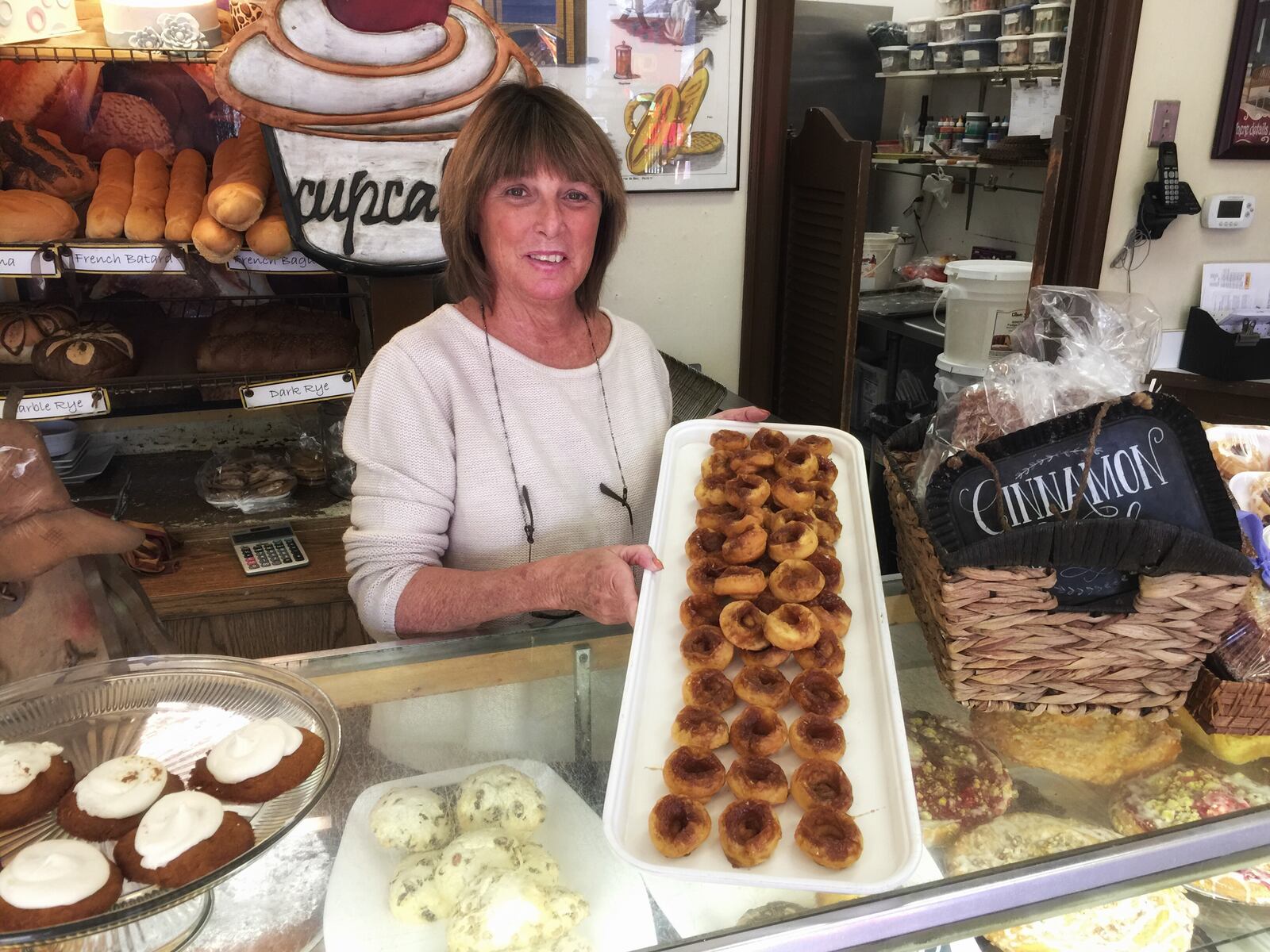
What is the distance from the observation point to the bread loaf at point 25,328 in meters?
2.44

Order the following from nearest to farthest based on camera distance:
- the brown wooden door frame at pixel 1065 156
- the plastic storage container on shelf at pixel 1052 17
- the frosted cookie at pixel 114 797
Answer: the frosted cookie at pixel 114 797, the brown wooden door frame at pixel 1065 156, the plastic storage container on shelf at pixel 1052 17

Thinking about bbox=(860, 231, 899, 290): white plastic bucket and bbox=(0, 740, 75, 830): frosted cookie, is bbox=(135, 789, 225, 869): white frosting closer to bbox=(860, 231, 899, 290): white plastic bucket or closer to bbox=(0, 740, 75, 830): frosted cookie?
bbox=(0, 740, 75, 830): frosted cookie

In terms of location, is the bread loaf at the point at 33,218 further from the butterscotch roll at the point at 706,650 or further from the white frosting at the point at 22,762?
the butterscotch roll at the point at 706,650

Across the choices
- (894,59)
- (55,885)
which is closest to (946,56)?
(894,59)

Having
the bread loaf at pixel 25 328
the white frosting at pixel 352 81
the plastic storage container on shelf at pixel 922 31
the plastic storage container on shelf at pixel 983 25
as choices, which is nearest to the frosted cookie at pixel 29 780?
the white frosting at pixel 352 81

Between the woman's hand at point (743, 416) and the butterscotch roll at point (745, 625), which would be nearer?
the butterscotch roll at point (745, 625)

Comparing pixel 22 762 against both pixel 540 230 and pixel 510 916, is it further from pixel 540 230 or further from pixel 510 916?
pixel 540 230

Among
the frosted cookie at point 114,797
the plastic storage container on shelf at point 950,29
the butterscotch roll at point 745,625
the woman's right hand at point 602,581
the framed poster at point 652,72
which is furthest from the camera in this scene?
the plastic storage container on shelf at point 950,29

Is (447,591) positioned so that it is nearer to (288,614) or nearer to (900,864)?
(900,864)

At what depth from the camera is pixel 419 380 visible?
167cm

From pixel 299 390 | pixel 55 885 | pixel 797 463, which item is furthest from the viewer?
pixel 299 390

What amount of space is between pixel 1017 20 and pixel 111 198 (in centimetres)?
366

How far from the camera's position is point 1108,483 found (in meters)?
1.07

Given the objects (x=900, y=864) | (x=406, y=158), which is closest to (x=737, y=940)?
A: (x=900, y=864)
